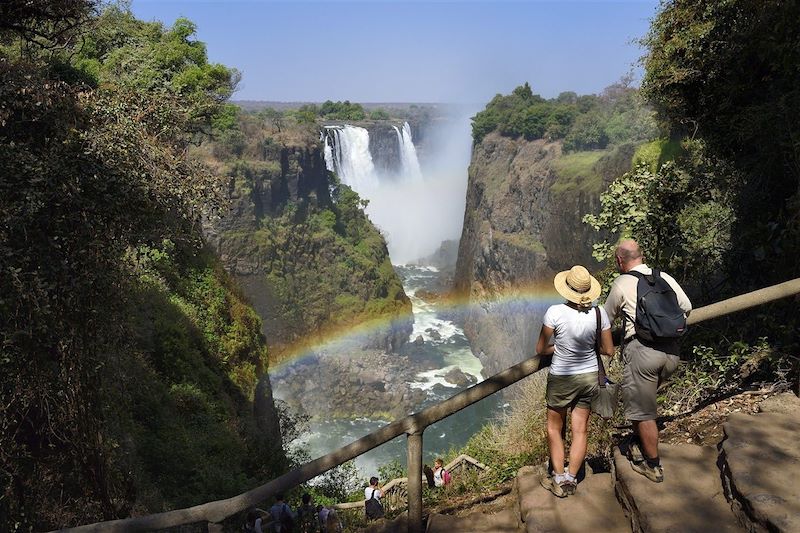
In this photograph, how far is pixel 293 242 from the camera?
59.2 m

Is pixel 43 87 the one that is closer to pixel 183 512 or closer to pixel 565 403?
pixel 183 512

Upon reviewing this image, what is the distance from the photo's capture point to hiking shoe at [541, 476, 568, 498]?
390cm

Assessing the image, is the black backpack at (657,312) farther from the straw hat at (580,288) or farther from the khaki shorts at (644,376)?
the straw hat at (580,288)

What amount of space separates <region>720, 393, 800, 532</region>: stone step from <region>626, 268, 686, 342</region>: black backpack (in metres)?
0.87

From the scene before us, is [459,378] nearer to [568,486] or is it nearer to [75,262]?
[75,262]

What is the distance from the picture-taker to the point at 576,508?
3789 mm

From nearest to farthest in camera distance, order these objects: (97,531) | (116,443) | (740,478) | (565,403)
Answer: (97,531) < (740,478) < (565,403) < (116,443)

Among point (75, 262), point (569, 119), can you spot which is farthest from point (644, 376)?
point (569, 119)

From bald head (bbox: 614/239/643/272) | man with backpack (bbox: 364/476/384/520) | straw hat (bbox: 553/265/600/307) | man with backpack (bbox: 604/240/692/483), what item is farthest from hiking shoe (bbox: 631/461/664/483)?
man with backpack (bbox: 364/476/384/520)

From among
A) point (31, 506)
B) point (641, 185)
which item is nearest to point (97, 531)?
point (31, 506)

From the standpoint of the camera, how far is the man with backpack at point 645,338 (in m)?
3.72

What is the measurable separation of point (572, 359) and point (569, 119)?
2481 inches

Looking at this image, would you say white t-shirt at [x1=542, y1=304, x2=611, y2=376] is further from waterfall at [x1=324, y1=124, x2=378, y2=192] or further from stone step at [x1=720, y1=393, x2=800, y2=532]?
waterfall at [x1=324, y1=124, x2=378, y2=192]

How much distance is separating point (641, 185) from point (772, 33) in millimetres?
2307
